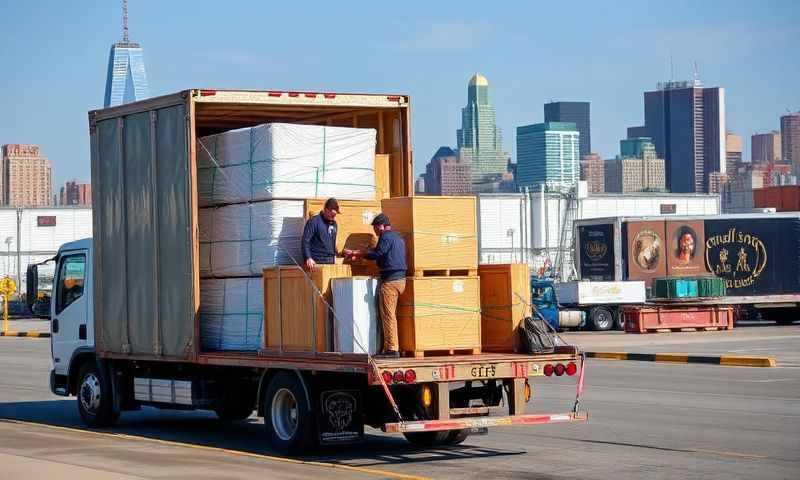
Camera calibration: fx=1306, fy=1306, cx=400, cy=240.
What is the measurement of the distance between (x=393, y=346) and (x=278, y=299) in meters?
1.59

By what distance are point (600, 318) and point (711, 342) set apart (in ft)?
29.7

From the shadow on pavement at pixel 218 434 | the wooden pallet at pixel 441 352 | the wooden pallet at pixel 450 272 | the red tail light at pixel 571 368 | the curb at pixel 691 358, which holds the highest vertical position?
the wooden pallet at pixel 450 272

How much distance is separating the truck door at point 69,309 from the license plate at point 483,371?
670 cm

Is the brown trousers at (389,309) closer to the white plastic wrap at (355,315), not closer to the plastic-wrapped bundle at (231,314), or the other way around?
the white plastic wrap at (355,315)

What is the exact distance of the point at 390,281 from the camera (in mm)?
13102

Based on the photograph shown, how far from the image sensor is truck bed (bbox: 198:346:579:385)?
1262 cm

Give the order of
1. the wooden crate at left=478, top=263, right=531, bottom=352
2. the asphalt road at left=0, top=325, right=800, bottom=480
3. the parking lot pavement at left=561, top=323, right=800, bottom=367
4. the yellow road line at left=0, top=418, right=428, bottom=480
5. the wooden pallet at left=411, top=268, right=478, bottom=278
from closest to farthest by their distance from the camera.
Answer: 1. the yellow road line at left=0, top=418, right=428, bottom=480
2. the asphalt road at left=0, top=325, right=800, bottom=480
3. the wooden pallet at left=411, top=268, right=478, bottom=278
4. the wooden crate at left=478, top=263, right=531, bottom=352
5. the parking lot pavement at left=561, top=323, right=800, bottom=367

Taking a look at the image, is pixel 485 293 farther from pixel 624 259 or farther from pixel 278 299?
pixel 624 259

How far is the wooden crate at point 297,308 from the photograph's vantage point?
13250mm

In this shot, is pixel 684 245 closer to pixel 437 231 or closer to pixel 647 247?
pixel 647 247

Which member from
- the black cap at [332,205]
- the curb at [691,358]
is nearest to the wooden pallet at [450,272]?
the black cap at [332,205]

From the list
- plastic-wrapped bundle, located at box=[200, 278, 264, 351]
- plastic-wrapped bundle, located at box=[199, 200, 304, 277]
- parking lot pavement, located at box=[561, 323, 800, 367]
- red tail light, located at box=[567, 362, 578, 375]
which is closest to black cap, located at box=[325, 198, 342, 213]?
plastic-wrapped bundle, located at box=[199, 200, 304, 277]

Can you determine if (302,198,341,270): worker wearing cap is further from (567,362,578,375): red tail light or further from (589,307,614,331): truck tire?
(589,307,614,331): truck tire

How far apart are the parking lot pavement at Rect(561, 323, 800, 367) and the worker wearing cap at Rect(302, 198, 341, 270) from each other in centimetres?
1611
